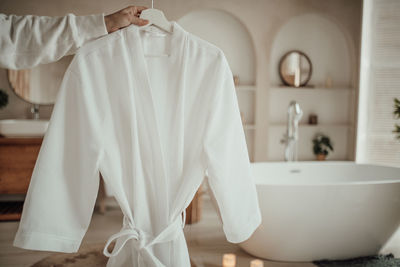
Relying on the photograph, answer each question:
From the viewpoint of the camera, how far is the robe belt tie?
117cm

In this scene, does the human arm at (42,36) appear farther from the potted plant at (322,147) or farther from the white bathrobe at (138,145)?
the potted plant at (322,147)

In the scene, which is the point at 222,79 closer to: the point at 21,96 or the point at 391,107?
the point at 21,96

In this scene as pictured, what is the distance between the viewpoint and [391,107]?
3.87 meters

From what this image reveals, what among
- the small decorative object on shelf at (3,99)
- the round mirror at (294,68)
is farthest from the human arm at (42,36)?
the round mirror at (294,68)

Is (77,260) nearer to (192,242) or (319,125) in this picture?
→ (192,242)

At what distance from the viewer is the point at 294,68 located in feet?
13.3

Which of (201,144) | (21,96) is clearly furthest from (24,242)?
(21,96)

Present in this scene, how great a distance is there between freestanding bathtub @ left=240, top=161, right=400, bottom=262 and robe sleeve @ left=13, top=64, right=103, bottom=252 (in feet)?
4.37

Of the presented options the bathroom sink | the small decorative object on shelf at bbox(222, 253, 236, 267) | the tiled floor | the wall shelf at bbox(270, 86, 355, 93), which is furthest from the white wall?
the small decorative object on shelf at bbox(222, 253, 236, 267)

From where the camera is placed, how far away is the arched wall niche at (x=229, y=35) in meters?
3.80

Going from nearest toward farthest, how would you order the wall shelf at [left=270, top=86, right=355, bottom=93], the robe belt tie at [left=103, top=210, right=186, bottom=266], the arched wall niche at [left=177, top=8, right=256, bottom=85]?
the robe belt tie at [left=103, top=210, right=186, bottom=266]
the arched wall niche at [left=177, top=8, right=256, bottom=85]
the wall shelf at [left=270, top=86, right=355, bottom=93]

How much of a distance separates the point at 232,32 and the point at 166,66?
9.11ft

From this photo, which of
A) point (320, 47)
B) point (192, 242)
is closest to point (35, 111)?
point (192, 242)

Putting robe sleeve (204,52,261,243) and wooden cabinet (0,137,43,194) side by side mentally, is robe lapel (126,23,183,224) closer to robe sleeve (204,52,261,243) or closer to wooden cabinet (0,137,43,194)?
robe sleeve (204,52,261,243)
